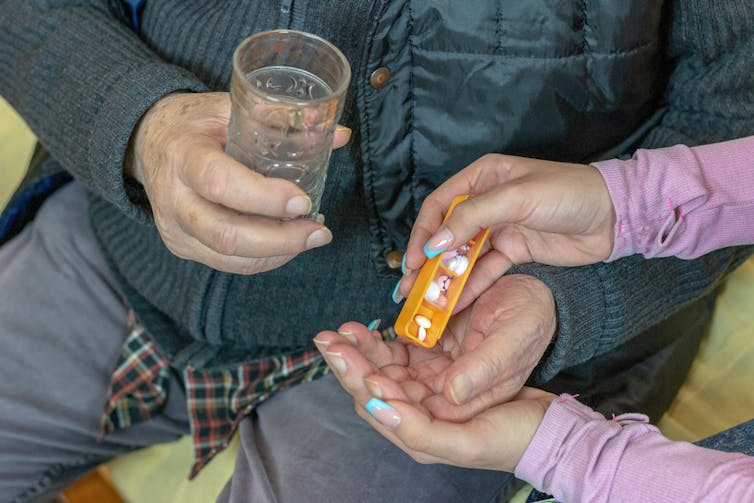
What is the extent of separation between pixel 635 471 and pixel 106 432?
70cm

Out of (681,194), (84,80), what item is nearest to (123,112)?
(84,80)

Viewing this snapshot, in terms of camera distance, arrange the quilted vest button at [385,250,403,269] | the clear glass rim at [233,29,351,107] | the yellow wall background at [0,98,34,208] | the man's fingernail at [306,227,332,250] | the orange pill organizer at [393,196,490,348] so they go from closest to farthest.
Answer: the clear glass rim at [233,29,351,107]
the man's fingernail at [306,227,332,250]
the orange pill organizer at [393,196,490,348]
the quilted vest button at [385,250,403,269]
the yellow wall background at [0,98,34,208]

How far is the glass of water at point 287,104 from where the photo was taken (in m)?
0.67

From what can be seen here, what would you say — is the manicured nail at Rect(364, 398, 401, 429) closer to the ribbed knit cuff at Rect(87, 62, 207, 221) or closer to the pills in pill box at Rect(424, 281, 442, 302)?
the pills in pill box at Rect(424, 281, 442, 302)

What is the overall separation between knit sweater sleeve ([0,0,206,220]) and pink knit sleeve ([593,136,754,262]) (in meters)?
0.49

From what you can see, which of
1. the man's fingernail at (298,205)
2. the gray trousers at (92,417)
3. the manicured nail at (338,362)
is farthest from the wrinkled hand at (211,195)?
the gray trousers at (92,417)

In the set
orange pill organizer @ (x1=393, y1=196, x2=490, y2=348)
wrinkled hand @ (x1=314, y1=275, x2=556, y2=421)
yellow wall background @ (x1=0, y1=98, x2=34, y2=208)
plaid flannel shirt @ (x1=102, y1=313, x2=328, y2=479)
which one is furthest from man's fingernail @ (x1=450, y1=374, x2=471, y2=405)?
yellow wall background @ (x1=0, y1=98, x2=34, y2=208)

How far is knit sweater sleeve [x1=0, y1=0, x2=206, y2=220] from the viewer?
0.90 m

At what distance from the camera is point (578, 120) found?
1.01 m

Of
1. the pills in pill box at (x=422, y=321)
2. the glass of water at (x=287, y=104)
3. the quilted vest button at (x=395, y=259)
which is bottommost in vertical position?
the quilted vest button at (x=395, y=259)

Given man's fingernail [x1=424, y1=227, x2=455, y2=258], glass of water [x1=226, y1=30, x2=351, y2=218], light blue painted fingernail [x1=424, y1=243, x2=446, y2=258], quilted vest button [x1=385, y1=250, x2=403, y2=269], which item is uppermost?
glass of water [x1=226, y1=30, x2=351, y2=218]

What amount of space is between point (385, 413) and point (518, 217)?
250 mm

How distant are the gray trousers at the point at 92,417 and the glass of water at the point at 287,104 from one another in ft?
1.16

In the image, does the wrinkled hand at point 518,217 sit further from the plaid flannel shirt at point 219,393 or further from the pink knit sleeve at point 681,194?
the plaid flannel shirt at point 219,393
